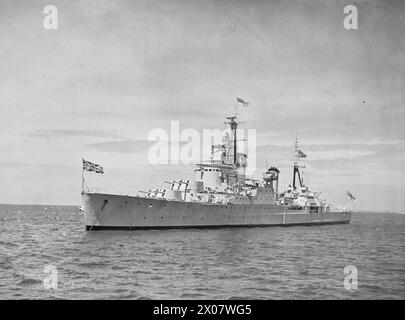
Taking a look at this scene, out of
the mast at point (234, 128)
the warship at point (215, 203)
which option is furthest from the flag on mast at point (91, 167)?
the mast at point (234, 128)

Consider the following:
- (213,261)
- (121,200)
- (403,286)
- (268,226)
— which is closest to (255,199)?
(268,226)

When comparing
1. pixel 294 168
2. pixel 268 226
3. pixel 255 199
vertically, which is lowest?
pixel 268 226

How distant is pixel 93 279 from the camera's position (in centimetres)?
1466

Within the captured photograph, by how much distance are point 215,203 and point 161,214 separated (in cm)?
592

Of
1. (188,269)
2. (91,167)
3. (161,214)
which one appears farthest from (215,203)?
(188,269)

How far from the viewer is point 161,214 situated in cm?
3216

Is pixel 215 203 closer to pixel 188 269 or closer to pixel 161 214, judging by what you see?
pixel 161 214

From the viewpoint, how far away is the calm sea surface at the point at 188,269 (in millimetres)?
13173

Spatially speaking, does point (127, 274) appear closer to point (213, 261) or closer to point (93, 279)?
point (93, 279)

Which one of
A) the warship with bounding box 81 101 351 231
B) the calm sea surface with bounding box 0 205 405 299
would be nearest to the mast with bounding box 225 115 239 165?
the warship with bounding box 81 101 351 231

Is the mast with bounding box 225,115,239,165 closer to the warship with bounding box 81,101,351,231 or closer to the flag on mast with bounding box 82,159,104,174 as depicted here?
the warship with bounding box 81,101,351,231

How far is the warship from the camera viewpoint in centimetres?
3014

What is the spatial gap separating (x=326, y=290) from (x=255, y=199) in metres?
27.2
